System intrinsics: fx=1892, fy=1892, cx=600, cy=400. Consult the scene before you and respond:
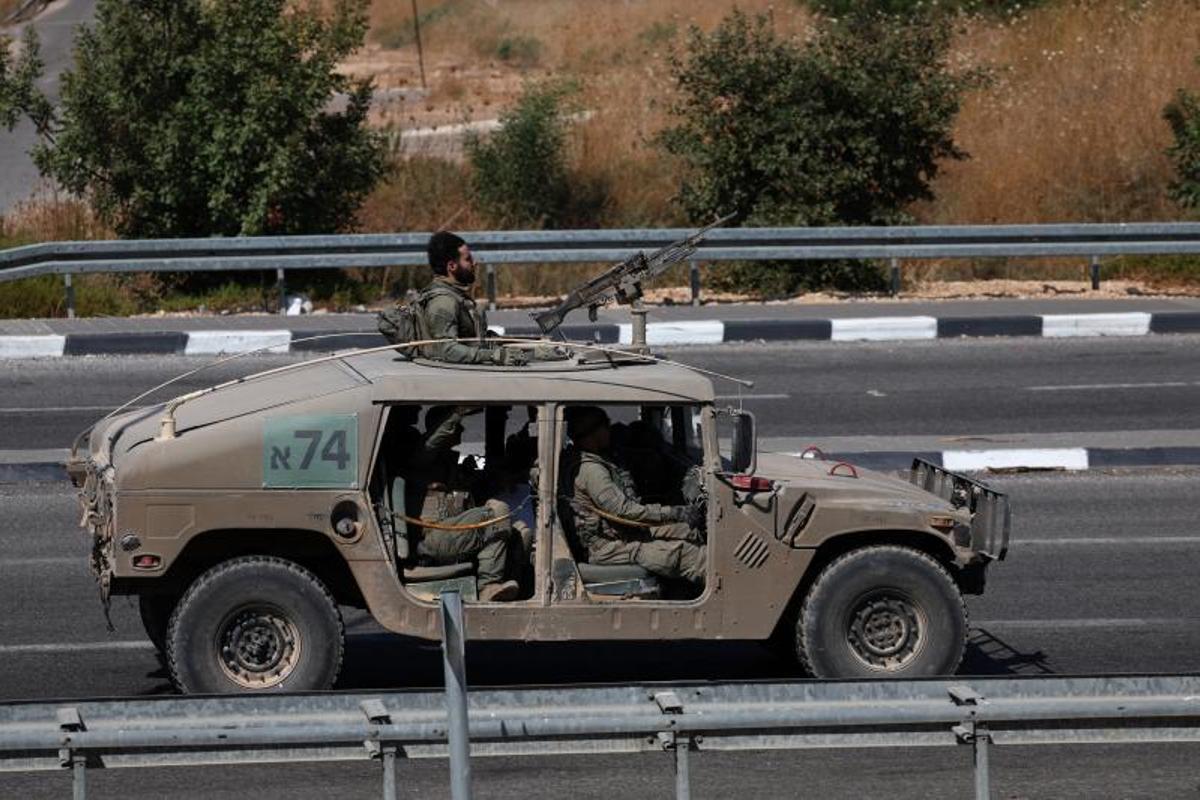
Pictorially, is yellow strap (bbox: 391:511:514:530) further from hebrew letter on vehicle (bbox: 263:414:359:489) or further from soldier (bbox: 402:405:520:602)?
hebrew letter on vehicle (bbox: 263:414:359:489)

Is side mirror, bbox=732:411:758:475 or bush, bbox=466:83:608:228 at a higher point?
bush, bbox=466:83:608:228

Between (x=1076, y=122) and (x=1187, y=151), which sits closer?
(x=1187, y=151)

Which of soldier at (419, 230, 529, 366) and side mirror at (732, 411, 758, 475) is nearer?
side mirror at (732, 411, 758, 475)

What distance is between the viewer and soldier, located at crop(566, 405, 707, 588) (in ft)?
26.0

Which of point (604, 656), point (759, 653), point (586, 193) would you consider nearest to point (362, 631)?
point (604, 656)

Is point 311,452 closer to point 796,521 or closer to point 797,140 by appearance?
point 796,521

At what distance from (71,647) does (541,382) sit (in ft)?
10.0

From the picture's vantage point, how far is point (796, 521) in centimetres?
797

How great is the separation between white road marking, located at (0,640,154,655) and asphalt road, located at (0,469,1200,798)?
0.6 inches

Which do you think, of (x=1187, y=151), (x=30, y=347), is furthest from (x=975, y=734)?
(x=1187, y=151)

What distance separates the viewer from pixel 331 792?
247 inches

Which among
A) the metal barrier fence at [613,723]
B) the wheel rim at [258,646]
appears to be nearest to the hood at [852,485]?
the wheel rim at [258,646]

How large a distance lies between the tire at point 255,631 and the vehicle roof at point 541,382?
894 mm

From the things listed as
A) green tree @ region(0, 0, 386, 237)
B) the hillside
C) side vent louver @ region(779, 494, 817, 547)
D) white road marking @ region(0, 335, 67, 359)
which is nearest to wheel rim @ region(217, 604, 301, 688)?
side vent louver @ region(779, 494, 817, 547)
